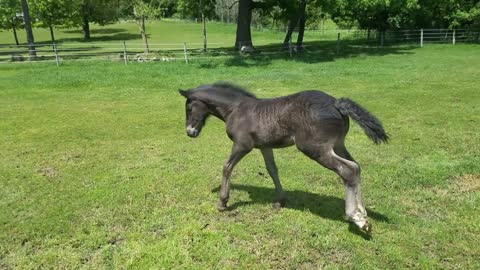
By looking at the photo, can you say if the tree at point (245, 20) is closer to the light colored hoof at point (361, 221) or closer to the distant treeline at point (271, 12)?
the distant treeline at point (271, 12)

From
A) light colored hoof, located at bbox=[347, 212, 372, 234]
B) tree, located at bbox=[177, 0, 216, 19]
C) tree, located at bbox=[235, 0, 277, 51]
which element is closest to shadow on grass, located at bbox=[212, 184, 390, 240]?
light colored hoof, located at bbox=[347, 212, 372, 234]

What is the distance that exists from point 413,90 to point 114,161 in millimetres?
10694

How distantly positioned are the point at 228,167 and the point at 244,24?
860 inches

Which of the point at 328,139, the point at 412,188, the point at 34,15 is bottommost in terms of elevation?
the point at 412,188

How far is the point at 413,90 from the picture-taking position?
14.3m

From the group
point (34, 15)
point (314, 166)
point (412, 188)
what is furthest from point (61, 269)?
point (34, 15)

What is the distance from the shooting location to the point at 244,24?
2598 centimetres

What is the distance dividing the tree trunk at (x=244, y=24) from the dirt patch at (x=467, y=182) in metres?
19.8

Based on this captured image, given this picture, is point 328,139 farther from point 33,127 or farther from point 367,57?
point 367,57

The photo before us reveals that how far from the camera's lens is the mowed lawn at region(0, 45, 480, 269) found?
467 centimetres

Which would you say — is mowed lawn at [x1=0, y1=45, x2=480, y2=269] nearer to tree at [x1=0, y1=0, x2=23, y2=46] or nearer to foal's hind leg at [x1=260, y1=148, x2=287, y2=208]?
foal's hind leg at [x1=260, y1=148, x2=287, y2=208]

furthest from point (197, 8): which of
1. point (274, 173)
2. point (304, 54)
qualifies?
point (274, 173)

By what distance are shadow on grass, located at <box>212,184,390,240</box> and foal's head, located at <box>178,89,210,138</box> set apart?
1.22 meters

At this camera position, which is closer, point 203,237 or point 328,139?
point 328,139
